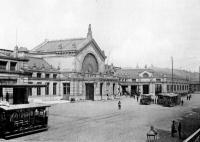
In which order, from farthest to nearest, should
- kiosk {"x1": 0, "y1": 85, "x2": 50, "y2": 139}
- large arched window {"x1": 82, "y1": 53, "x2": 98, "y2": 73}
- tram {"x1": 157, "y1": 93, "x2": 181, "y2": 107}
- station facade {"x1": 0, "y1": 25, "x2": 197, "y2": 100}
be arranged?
large arched window {"x1": 82, "y1": 53, "x2": 98, "y2": 73} → tram {"x1": 157, "y1": 93, "x2": 181, "y2": 107} → station facade {"x1": 0, "y1": 25, "x2": 197, "y2": 100} → kiosk {"x1": 0, "y1": 85, "x2": 50, "y2": 139}

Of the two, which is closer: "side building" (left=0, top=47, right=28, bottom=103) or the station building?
"side building" (left=0, top=47, right=28, bottom=103)

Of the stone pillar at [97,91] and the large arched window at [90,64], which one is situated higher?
the large arched window at [90,64]

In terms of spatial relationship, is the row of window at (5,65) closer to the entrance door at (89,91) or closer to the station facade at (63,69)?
the station facade at (63,69)

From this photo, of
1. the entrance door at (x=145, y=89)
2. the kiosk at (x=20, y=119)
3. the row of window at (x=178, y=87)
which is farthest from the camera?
the row of window at (x=178, y=87)

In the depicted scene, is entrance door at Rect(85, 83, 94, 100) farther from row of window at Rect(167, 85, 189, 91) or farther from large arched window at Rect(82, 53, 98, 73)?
row of window at Rect(167, 85, 189, 91)

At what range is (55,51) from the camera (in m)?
64.3

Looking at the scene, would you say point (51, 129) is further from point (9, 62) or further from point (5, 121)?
point (9, 62)

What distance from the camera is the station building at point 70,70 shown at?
53.7m

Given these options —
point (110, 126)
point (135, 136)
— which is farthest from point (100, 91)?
point (135, 136)

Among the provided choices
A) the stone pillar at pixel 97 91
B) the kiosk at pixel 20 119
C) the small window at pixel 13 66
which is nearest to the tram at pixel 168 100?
the stone pillar at pixel 97 91

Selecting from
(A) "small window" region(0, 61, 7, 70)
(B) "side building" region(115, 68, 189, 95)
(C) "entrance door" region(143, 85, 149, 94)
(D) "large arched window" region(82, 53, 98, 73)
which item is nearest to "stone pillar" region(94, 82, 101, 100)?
(D) "large arched window" region(82, 53, 98, 73)

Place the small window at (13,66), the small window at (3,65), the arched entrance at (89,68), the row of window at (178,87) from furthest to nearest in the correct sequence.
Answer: the row of window at (178,87) → the arched entrance at (89,68) → the small window at (13,66) → the small window at (3,65)

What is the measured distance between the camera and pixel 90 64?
221ft

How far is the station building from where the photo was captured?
176 ft
